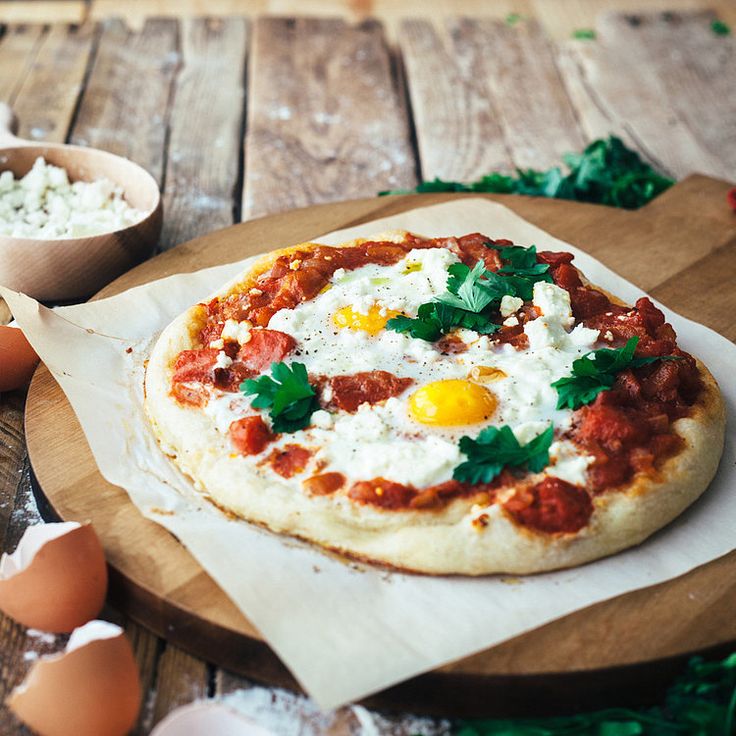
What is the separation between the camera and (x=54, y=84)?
7.81m

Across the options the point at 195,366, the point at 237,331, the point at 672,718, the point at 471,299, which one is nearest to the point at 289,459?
the point at 195,366

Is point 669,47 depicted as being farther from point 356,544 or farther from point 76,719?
point 76,719

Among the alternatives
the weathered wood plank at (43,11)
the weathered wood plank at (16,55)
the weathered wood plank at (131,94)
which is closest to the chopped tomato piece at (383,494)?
the weathered wood plank at (131,94)

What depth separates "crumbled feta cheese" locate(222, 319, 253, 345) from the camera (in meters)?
4.30

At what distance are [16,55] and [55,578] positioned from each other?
20.3 ft

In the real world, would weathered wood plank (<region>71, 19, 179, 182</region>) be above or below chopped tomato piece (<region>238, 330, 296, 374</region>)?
below

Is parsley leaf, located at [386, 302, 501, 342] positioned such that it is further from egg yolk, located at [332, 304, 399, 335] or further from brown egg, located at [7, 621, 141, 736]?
brown egg, located at [7, 621, 141, 736]

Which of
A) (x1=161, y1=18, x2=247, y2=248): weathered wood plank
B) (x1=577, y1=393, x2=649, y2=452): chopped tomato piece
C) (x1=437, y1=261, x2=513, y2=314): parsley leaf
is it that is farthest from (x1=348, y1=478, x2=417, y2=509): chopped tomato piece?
(x1=161, y1=18, x2=247, y2=248): weathered wood plank

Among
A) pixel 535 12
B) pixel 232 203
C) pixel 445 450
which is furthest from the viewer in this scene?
pixel 535 12

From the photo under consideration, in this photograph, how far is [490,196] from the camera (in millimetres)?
5934

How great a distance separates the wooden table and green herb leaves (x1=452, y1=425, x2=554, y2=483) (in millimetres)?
3053

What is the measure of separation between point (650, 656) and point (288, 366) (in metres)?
1.79

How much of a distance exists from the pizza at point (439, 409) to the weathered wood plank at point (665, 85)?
3.16 metres

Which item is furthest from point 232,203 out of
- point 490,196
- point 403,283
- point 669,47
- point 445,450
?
point 669,47
